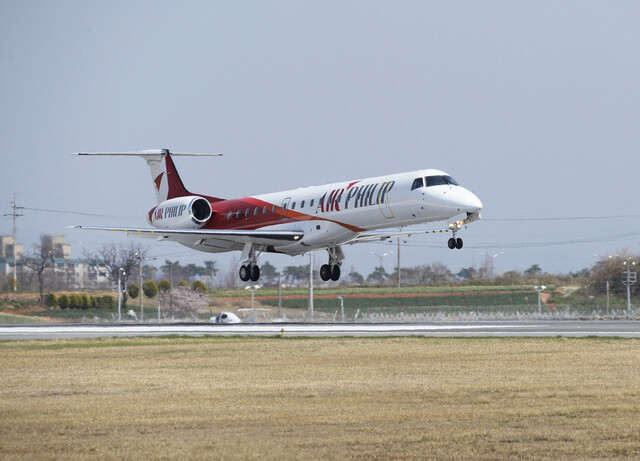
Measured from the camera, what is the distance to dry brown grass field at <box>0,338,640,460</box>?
14625mm

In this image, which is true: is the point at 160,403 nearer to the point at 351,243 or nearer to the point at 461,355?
the point at 461,355

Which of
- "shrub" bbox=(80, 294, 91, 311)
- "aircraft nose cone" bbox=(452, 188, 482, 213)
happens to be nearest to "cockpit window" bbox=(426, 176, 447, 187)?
"aircraft nose cone" bbox=(452, 188, 482, 213)

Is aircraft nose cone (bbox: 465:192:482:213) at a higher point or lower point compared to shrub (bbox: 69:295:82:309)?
higher

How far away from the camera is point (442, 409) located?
1847 centimetres

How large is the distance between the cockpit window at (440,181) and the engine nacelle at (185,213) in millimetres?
15412

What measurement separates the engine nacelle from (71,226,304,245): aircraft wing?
0.62 metres

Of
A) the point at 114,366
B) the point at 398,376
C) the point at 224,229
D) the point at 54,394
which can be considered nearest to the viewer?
the point at 54,394

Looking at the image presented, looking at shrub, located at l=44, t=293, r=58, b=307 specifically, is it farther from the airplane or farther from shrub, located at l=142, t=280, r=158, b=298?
the airplane

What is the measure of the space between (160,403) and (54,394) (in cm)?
312

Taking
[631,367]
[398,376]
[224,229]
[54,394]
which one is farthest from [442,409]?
[224,229]

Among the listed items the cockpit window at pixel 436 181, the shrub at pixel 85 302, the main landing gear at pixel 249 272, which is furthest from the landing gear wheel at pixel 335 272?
the shrub at pixel 85 302

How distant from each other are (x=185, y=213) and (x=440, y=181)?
1648cm

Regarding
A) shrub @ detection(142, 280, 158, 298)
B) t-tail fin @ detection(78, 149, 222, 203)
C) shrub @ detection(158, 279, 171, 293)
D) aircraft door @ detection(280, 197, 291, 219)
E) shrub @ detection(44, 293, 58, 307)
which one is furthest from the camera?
shrub @ detection(158, 279, 171, 293)

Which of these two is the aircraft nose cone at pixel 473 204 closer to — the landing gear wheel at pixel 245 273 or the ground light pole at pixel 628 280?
the landing gear wheel at pixel 245 273
